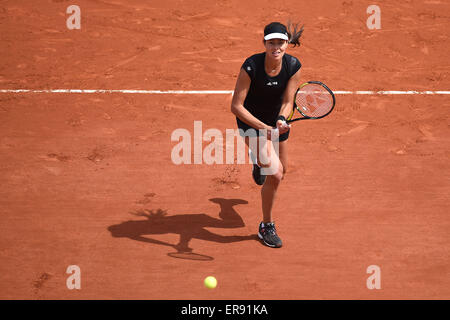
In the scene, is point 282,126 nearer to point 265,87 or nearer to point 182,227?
point 265,87

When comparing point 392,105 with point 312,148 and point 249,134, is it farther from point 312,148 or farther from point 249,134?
point 249,134

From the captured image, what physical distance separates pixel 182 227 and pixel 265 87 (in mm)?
1819

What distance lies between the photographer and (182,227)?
6.03 metres

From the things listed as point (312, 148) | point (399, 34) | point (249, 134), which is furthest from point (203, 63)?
point (249, 134)

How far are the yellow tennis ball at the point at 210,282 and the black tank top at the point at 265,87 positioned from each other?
165 centimetres

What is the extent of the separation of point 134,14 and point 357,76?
15.8 feet

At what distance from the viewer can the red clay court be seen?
538 cm

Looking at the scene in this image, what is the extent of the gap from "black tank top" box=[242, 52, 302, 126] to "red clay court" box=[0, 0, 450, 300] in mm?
1332
